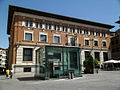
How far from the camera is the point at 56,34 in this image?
34250 mm

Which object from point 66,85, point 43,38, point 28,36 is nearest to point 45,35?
point 43,38

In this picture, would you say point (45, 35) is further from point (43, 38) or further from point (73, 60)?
point (73, 60)

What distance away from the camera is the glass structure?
59.7 feet

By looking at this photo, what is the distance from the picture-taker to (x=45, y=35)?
3294cm

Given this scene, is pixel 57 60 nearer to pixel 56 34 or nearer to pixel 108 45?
pixel 56 34

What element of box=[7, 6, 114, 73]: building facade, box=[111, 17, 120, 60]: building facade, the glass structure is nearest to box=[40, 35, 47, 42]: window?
box=[7, 6, 114, 73]: building facade

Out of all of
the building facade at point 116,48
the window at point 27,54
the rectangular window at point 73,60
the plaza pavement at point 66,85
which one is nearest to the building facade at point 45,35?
the window at point 27,54

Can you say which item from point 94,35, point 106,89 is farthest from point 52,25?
point 106,89

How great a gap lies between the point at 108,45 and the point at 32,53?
90.0 ft

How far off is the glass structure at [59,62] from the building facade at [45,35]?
1007 centimetres

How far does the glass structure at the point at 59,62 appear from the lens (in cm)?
1820

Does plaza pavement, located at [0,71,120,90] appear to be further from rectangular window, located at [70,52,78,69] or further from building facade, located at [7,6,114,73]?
building facade, located at [7,6,114,73]

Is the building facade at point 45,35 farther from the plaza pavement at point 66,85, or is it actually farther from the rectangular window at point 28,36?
the plaza pavement at point 66,85

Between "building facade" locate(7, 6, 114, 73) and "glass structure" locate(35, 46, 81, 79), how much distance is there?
33.0 ft
